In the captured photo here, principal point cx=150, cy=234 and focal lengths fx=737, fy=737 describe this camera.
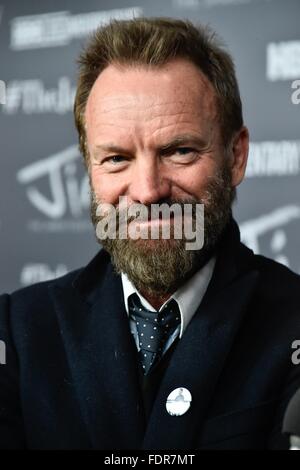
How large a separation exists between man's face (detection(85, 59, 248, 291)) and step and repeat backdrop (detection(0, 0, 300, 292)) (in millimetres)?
691

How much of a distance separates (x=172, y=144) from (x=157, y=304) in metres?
0.28

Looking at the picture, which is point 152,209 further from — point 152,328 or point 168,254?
point 152,328

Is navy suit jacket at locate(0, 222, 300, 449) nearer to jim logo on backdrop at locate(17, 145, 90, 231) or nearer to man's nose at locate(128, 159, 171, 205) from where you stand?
man's nose at locate(128, 159, 171, 205)

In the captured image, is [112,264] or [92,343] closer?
[92,343]

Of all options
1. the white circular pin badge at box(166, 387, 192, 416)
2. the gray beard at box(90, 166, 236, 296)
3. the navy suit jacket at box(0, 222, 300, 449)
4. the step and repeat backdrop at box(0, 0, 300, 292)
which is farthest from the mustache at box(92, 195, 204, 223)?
the step and repeat backdrop at box(0, 0, 300, 292)

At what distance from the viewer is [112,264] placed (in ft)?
4.39

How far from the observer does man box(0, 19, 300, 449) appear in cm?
112

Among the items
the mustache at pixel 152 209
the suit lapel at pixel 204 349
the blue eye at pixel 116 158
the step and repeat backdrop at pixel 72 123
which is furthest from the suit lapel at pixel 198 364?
the step and repeat backdrop at pixel 72 123

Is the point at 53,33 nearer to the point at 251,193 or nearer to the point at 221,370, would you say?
the point at 251,193

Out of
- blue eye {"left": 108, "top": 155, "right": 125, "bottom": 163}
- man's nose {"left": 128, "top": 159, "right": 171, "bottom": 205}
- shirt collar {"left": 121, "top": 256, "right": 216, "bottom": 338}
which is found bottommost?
shirt collar {"left": 121, "top": 256, "right": 216, "bottom": 338}

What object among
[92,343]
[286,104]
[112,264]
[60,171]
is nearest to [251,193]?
[286,104]

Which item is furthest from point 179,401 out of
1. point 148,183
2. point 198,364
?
point 148,183

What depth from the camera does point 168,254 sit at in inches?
48.0
